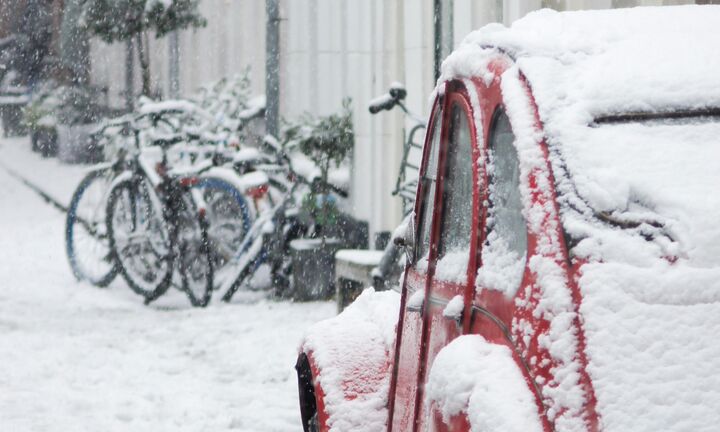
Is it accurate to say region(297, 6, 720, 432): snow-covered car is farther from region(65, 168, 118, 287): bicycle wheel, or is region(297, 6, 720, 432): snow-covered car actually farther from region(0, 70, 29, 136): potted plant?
region(0, 70, 29, 136): potted plant

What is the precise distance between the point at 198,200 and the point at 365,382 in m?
6.14

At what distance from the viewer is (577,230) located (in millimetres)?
2424

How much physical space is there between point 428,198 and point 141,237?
22.3ft

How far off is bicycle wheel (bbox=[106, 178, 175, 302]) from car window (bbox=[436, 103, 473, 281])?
678 cm

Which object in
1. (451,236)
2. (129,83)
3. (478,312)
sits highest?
(129,83)

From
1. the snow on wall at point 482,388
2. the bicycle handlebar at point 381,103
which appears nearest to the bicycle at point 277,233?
the bicycle handlebar at point 381,103

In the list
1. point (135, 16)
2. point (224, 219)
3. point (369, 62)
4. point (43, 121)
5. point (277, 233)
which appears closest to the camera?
point (277, 233)

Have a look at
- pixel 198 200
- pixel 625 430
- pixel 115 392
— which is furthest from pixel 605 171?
pixel 198 200

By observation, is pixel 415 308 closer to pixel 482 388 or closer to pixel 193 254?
pixel 482 388

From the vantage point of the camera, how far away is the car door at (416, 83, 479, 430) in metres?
2.89

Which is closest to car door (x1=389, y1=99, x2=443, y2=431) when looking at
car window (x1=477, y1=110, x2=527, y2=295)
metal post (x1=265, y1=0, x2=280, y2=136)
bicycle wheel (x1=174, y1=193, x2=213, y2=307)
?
car window (x1=477, y1=110, x2=527, y2=295)

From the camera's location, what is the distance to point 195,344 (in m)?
8.27

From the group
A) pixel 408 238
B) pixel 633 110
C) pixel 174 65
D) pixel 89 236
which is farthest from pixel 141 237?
pixel 174 65

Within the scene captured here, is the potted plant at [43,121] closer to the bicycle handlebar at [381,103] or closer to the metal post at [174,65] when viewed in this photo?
the metal post at [174,65]
